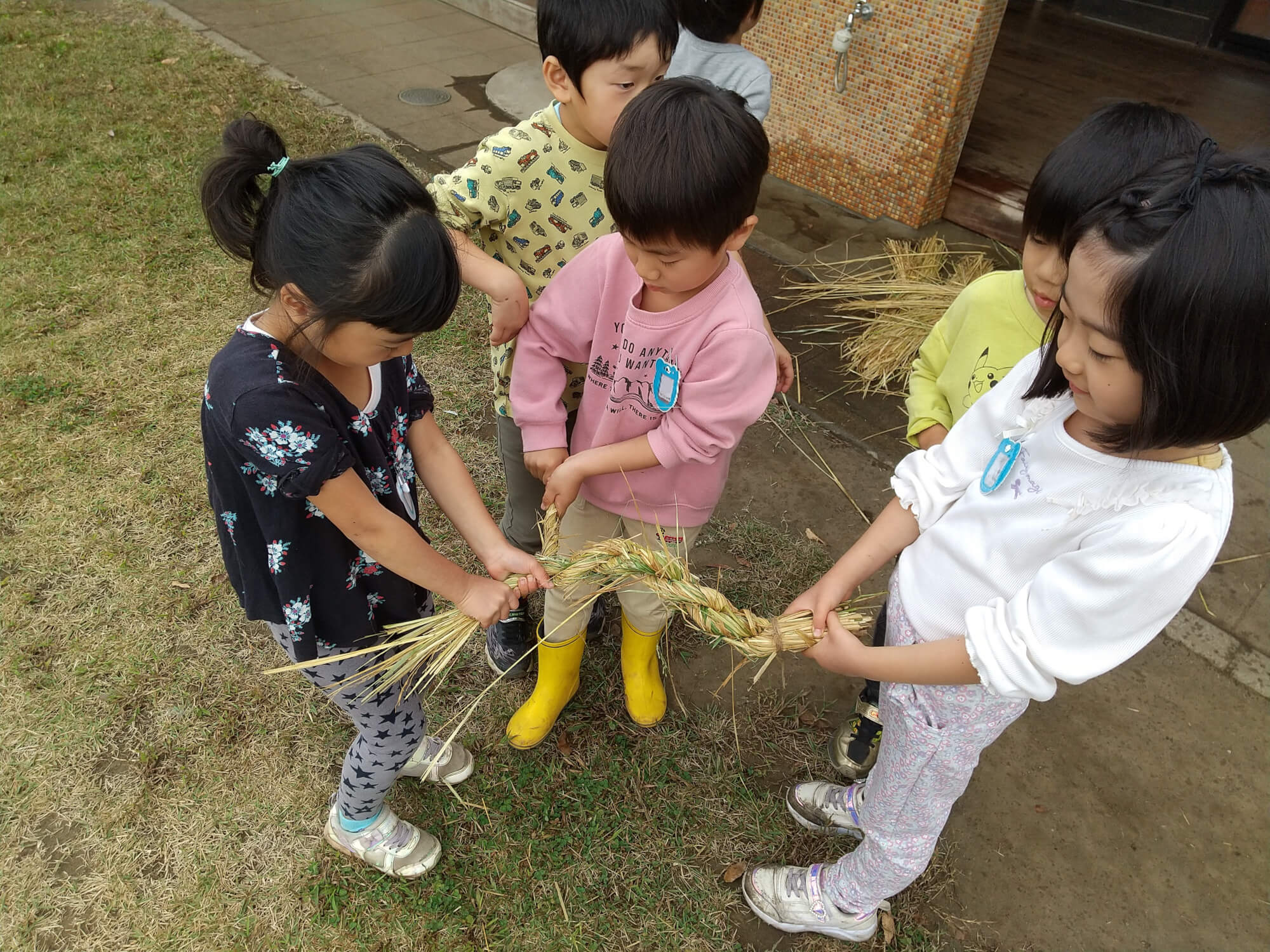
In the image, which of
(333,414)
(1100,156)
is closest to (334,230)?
(333,414)

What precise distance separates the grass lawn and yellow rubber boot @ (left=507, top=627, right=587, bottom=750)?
68mm

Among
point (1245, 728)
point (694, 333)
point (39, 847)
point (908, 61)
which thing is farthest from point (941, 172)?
point (39, 847)

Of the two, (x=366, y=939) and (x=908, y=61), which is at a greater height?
(x=908, y=61)

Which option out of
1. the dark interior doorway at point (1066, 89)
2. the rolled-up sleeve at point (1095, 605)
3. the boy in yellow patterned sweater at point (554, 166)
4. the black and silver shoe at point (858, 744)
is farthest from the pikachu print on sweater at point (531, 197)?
the dark interior doorway at point (1066, 89)

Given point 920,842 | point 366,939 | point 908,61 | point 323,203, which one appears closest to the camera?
point 323,203

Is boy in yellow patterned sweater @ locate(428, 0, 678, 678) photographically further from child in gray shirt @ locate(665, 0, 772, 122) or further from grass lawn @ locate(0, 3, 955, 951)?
grass lawn @ locate(0, 3, 955, 951)

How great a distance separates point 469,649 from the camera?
2.58 metres

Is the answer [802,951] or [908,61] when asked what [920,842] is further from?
[908,61]

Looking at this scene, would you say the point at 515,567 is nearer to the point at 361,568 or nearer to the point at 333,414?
the point at 361,568

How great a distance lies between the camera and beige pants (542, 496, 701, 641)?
1.96 m

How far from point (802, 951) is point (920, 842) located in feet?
1.73

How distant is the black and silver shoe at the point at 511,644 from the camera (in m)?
2.46

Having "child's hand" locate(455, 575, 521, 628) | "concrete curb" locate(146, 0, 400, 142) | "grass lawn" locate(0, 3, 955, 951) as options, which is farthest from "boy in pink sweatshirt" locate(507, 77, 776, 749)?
"concrete curb" locate(146, 0, 400, 142)

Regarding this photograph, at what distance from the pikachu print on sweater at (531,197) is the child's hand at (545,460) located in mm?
266
